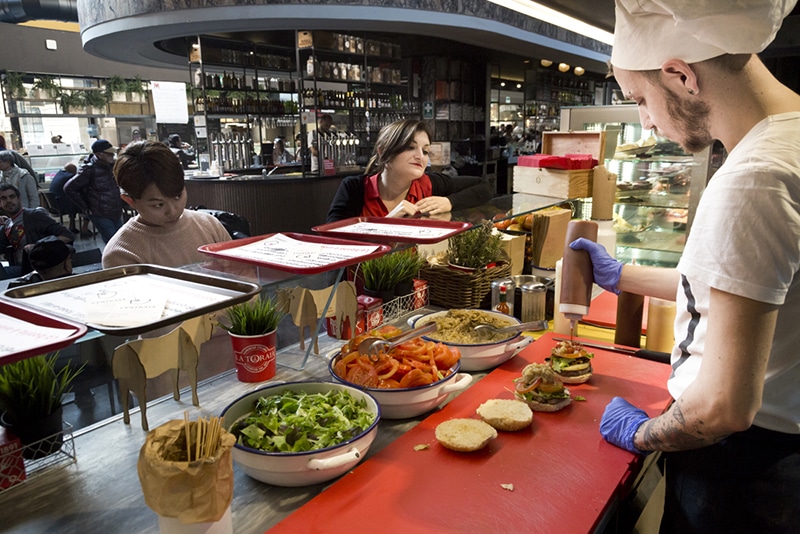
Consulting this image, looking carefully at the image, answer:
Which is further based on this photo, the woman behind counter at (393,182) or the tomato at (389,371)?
the woman behind counter at (393,182)

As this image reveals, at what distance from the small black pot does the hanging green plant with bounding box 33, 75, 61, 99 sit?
511 inches

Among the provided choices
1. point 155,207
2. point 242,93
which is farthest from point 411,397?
point 242,93

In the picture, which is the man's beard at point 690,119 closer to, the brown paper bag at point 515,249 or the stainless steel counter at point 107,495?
the stainless steel counter at point 107,495

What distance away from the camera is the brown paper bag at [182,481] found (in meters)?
0.88

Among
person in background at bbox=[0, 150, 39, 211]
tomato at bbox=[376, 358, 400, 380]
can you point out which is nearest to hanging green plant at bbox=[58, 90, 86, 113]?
person in background at bbox=[0, 150, 39, 211]

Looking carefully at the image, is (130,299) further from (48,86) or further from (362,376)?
(48,86)

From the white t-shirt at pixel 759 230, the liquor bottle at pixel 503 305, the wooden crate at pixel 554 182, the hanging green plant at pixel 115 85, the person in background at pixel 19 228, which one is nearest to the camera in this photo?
the white t-shirt at pixel 759 230

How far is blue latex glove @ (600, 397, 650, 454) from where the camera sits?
1.37 m

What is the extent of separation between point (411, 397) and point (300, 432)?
35cm

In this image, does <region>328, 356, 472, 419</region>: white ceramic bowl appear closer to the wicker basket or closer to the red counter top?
the red counter top

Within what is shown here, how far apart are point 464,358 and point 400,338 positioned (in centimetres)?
28

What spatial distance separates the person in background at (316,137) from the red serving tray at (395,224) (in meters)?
6.42

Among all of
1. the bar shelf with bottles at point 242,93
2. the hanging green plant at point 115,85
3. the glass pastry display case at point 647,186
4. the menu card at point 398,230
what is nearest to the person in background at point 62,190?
the bar shelf with bottles at point 242,93

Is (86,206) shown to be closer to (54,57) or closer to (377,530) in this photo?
(54,57)
